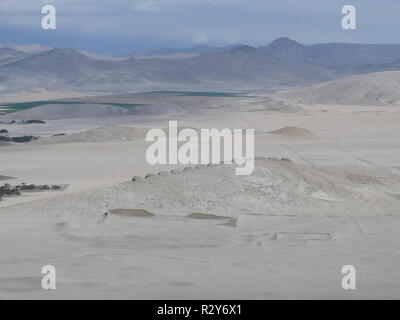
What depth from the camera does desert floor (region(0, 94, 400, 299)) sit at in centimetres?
1010

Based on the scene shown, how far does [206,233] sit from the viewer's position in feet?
46.8

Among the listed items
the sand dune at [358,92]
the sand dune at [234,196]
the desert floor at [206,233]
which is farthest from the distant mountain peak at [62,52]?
the sand dune at [234,196]

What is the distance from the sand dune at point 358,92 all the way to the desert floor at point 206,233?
176 feet

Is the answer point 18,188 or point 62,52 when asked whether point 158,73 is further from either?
point 18,188

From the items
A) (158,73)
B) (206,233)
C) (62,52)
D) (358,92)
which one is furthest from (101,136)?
(62,52)

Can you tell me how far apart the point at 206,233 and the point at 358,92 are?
71.3 meters

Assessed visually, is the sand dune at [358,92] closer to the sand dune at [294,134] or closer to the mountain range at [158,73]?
the sand dune at [294,134]

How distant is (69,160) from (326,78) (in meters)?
143

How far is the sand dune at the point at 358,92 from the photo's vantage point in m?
78.0

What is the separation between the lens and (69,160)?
27.4 meters

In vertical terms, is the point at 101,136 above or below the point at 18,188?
above

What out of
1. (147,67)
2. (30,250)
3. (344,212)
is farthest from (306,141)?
(147,67)

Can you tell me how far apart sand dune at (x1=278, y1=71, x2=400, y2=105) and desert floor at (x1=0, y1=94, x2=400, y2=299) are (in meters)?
53.5

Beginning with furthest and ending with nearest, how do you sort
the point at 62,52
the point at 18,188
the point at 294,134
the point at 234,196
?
1. the point at 62,52
2. the point at 294,134
3. the point at 18,188
4. the point at 234,196
